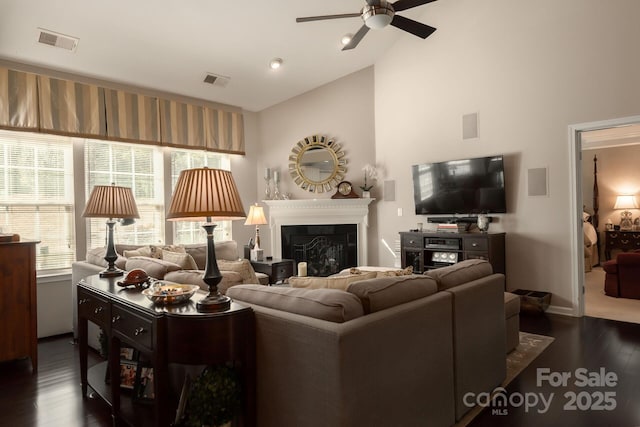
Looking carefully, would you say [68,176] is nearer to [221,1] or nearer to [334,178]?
[221,1]

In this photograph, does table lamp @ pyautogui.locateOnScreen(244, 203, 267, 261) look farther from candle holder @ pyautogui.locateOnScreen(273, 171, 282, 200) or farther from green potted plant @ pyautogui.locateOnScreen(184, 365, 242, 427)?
green potted plant @ pyautogui.locateOnScreen(184, 365, 242, 427)

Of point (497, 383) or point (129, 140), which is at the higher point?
point (129, 140)

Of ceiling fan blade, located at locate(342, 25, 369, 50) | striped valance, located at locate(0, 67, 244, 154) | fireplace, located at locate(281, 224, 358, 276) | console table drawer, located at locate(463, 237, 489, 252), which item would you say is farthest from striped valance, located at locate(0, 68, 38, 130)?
console table drawer, located at locate(463, 237, 489, 252)

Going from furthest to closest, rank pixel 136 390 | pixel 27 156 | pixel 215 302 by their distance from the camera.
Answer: pixel 27 156 → pixel 136 390 → pixel 215 302

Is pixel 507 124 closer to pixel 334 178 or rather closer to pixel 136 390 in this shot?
A: pixel 334 178

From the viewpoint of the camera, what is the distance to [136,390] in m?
2.42

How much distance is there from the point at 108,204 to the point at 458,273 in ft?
8.39

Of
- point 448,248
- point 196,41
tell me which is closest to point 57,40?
point 196,41

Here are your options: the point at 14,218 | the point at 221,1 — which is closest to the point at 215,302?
the point at 221,1

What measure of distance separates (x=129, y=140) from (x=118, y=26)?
152cm

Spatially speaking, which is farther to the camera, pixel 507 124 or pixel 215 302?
pixel 507 124

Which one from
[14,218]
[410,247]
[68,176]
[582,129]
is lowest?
[410,247]

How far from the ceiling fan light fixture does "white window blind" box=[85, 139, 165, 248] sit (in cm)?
365

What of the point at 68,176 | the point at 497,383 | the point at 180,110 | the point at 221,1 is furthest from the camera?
the point at 180,110
